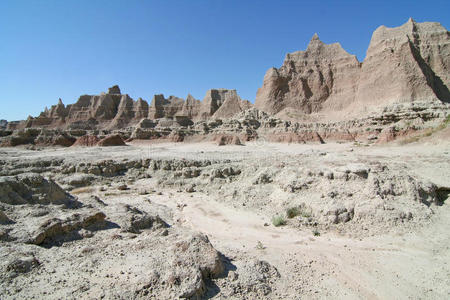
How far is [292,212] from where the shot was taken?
336 inches

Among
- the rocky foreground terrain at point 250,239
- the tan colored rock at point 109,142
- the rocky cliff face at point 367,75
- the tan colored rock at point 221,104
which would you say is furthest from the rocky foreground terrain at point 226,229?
the tan colored rock at point 221,104

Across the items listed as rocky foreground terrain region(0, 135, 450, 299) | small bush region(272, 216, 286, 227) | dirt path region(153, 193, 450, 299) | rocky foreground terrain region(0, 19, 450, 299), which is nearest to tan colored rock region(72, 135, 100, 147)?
rocky foreground terrain region(0, 19, 450, 299)

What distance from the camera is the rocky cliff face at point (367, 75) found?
127 feet

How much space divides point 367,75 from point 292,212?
47.6m

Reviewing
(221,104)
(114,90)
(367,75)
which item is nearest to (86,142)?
(221,104)

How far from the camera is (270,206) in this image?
31.6 feet

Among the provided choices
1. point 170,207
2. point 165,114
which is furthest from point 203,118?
point 170,207

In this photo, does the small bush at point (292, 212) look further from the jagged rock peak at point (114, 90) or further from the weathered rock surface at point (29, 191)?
the jagged rock peak at point (114, 90)

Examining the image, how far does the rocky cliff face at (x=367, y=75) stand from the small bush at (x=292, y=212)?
38.3 m

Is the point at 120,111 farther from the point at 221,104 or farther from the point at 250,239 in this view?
the point at 250,239

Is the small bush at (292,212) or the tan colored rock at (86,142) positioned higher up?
the tan colored rock at (86,142)

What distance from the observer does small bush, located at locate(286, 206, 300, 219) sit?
334 inches

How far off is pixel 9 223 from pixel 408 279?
853 centimetres

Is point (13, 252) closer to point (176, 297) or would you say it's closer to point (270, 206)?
point (176, 297)
